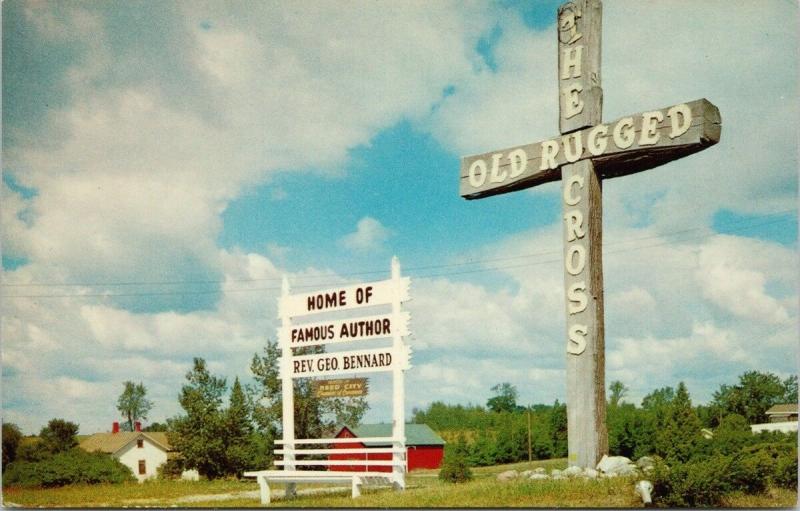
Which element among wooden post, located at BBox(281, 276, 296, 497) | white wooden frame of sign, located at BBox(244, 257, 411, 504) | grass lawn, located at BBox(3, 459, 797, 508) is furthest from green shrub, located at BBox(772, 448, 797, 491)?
wooden post, located at BBox(281, 276, 296, 497)

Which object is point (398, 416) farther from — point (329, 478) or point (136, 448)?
point (136, 448)

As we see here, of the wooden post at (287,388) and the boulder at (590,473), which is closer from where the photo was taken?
the boulder at (590,473)

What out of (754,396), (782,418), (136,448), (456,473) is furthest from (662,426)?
(136,448)

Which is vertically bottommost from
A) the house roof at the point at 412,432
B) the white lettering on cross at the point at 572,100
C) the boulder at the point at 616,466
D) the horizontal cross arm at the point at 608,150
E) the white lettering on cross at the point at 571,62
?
the house roof at the point at 412,432

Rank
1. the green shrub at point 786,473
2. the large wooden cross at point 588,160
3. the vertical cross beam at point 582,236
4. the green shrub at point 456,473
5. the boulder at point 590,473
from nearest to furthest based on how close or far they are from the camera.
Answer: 1. the green shrub at point 786,473
2. the boulder at point 590,473
3. the large wooden cross at point 588,160
4. the vertical cross beam at point 582,236
5. the green shrub at point 456,473

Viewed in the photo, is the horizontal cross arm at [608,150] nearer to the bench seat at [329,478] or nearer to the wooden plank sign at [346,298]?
the wooden plank sign at [346,298]

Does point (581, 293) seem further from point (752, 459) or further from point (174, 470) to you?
point (174, 470)

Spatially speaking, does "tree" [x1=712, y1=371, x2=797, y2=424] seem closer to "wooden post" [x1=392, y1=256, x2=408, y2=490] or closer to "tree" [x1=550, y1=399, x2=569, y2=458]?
"wooden post" [x1=392, y1=256, x2=408, y2=490]

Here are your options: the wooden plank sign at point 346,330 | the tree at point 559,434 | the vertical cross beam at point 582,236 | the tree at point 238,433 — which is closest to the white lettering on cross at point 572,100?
the vertical cross beam at point 582,236

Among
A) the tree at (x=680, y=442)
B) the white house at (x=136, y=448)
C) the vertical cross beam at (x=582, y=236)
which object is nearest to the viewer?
the tree at (x=680, y=442)

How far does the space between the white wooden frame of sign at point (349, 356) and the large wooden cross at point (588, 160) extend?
9.52 ft

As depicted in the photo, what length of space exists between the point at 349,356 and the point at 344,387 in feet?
1.76

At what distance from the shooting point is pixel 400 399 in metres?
13.6

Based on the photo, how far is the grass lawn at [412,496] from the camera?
10641 millimetres
